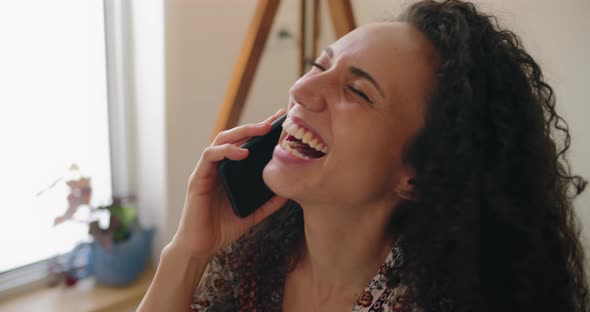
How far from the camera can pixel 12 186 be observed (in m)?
1.51

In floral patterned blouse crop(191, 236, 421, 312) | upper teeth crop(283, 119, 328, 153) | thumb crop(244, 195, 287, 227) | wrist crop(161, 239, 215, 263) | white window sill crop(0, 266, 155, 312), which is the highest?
upper teeth crop(283, 119, 328, 153)

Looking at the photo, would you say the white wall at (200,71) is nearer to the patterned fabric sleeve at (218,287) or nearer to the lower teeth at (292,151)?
the patterned fabric sleeve at (218,287)

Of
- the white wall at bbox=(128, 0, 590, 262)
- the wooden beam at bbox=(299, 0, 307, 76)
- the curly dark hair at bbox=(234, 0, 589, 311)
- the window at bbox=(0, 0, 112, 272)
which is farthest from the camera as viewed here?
the wooden beam at bbox=(299, 0, 307, 76)

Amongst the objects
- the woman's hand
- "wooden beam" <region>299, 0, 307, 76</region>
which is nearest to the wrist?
the woman's hand

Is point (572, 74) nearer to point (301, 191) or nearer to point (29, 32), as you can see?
point (301, 191)

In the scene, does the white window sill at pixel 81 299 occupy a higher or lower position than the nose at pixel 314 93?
lower

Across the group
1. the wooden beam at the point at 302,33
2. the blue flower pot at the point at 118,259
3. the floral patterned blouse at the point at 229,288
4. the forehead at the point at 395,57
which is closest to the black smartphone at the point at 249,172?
the floral patterned blouse at the point at 229,288

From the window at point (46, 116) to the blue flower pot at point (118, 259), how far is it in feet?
0.32

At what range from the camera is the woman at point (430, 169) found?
A: 2.70ft

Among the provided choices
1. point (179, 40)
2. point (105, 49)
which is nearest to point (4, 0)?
point (105, 49)

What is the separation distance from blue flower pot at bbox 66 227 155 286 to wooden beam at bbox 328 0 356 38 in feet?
2.91

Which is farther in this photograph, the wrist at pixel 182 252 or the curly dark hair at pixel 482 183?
the wrist at pixel 182 252

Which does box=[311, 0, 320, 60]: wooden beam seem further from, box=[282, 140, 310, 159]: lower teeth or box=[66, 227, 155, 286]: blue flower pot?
box=[282, 140, 310, 159]: lower teeth

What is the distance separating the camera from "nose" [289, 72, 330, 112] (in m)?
0.86
